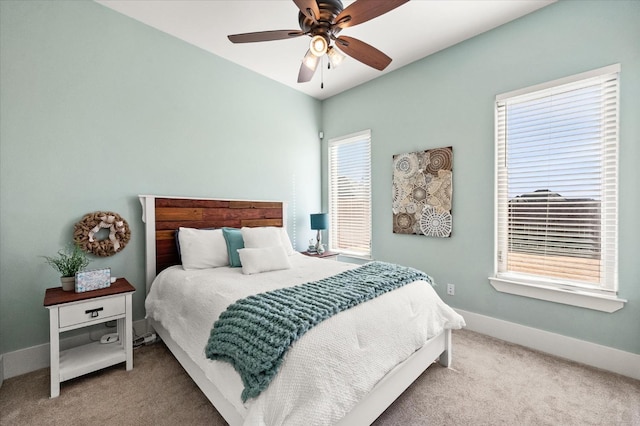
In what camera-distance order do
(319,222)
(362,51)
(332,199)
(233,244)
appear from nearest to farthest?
(362,51) < (233,244) < (319,222) < (332,199)

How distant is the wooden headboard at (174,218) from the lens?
2.58m

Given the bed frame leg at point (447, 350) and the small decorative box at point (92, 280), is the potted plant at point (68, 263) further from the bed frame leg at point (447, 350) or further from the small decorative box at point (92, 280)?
the bed frame leg at point (447, 350)

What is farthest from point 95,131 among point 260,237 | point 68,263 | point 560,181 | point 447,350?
point 560,181

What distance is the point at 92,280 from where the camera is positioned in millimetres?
2047

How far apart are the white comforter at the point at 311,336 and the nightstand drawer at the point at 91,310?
0.29 metres

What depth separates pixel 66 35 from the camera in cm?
224


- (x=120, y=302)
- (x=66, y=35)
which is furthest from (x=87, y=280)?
(x=66, y=35)

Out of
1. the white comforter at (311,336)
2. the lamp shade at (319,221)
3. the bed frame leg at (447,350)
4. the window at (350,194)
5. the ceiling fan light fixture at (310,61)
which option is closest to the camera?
the white comforter at (311,336)

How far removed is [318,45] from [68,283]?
2.40 metres

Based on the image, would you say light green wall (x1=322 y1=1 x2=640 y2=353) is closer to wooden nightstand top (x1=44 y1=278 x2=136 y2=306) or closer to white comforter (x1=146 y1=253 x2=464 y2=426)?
white comforter (x1=146 y1=253 x2=464 y2=426)

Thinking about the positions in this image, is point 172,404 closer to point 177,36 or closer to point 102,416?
point 102,416

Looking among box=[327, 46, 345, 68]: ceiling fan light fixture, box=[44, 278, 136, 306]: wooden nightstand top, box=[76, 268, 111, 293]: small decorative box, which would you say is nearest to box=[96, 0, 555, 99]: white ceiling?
box=[327, 46, 345, 68]: ceiling fan light fixture

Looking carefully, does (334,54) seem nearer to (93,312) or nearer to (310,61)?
(310,61)

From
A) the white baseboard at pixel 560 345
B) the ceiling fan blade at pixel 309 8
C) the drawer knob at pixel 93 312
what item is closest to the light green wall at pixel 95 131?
the drawer knob at pixel 93 312
